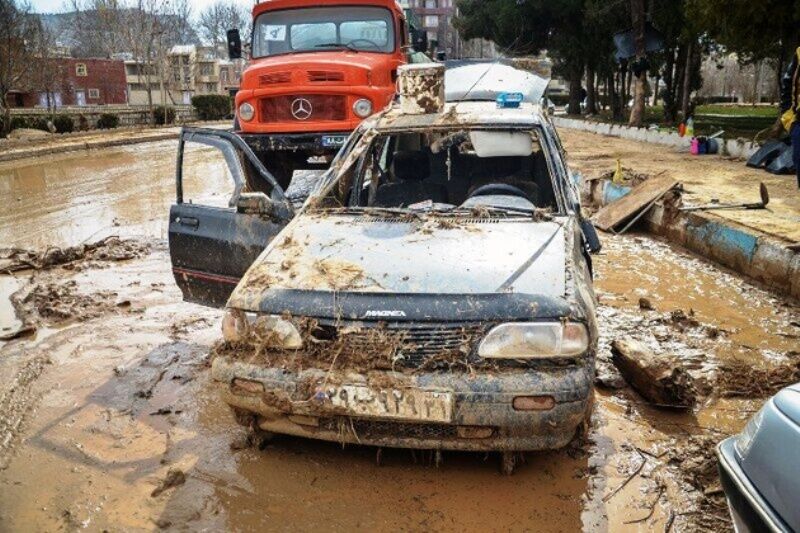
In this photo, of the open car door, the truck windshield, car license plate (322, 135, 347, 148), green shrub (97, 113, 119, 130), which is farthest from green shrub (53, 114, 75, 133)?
the open car door

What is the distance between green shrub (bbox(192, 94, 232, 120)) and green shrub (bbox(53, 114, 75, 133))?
11.2m

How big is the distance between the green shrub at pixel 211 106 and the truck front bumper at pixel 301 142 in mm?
33444

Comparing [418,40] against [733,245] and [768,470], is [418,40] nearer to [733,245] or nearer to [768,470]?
[733,245]

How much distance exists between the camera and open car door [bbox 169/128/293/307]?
4117mm

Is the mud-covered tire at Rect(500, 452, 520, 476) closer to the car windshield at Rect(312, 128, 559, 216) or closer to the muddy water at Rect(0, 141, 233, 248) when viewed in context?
the car windshield at Rect(312, 128, 559, 216)

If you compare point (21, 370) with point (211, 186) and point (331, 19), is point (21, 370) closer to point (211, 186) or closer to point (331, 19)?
point (331, 19)

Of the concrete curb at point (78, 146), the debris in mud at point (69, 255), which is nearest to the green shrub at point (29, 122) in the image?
the concrete curb at point (78, 146)

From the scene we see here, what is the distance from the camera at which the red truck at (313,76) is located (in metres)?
8.05

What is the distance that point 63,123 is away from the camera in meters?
28.2

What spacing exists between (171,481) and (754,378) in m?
3.47

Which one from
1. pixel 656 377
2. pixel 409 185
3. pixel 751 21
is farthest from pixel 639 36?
pixel 656 377

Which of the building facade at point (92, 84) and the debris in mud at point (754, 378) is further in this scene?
the building facade at point (92, 84)

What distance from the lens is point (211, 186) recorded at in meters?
13.0

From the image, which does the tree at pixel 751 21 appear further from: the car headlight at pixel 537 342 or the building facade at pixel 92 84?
the building facade at pixel 92 84
